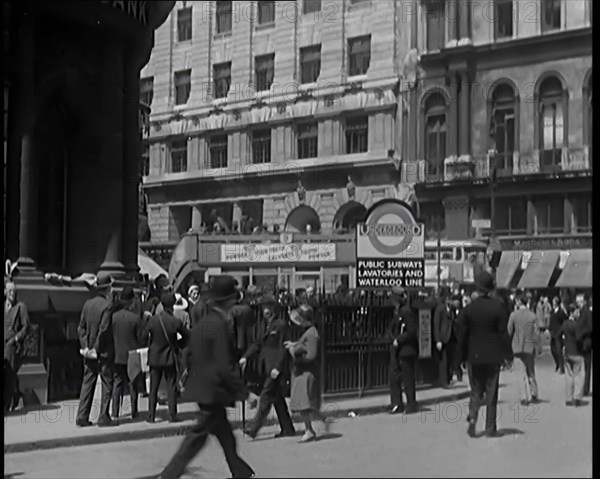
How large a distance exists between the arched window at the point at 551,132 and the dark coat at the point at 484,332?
42cm

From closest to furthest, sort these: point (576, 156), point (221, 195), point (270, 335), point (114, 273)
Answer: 1. point (576, 156)
2. point (221, 195)
3. point (270, 335)
4. point (114, 273)

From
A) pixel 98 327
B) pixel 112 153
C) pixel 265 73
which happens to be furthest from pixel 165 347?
pixel 265 73

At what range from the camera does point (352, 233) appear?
2506 mm

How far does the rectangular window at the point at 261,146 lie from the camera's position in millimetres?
2719

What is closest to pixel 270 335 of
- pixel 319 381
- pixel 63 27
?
pixel 319 381

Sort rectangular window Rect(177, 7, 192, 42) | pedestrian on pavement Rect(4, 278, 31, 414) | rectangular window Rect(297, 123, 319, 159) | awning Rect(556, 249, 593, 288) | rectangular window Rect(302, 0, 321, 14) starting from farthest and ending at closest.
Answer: pedestrian on pavement Rect(4, 278, 31, 414) < rectangular window Rect(177, 7, 192, 42) < rectangular window Rect(302, 0, 321, 14) < rectangular window Rect(297, 123, 319, 159) < awning Rect(556, 249, 593, 288)

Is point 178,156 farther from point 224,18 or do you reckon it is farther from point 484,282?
point 484,282

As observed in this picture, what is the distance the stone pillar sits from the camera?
10.5 feet

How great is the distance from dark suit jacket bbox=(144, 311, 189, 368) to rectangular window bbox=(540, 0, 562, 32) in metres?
1.38

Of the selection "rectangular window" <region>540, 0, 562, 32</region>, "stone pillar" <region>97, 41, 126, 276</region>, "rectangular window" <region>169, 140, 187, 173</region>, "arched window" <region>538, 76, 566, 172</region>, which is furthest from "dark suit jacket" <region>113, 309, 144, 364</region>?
"rectangular window" <region>540, 0, 562, 32</region>

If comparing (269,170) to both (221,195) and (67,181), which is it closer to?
(221,195)

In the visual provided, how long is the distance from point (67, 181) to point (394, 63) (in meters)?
1.35

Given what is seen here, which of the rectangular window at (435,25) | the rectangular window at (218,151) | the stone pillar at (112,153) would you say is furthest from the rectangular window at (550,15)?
the stone pillar at (112,153)

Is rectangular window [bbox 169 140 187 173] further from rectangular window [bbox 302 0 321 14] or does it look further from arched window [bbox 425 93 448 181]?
arched window [bbox 425 93 448 181]
